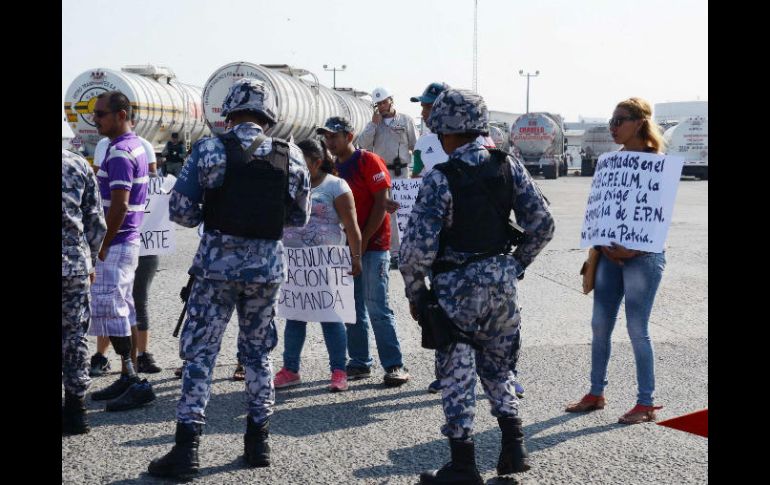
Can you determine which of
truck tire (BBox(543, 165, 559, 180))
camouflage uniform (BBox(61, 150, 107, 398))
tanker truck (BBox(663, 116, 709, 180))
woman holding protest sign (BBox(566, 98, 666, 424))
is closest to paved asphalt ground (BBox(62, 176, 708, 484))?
woman holding protest sign (BBox(566, 98, 666, 424))

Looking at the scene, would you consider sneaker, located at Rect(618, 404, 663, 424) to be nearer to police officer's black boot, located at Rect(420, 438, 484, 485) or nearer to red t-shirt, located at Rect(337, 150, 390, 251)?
police officer's black boot, located at Rect(420, 438, 484, 485)

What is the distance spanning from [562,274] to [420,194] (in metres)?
7.20

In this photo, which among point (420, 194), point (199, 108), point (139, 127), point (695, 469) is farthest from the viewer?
point (199, 108)

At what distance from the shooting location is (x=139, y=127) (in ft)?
70.9

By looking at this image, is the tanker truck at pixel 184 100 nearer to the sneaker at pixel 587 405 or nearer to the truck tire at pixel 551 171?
the sneaker at pixel 587 405

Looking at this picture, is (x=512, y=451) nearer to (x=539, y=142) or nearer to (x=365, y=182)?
(x=365, y=182)

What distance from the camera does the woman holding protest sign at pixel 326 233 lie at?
589 centimetres

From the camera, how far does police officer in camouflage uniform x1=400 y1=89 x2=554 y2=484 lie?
162 inches

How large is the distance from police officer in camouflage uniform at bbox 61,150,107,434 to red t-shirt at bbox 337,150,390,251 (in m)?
1.86

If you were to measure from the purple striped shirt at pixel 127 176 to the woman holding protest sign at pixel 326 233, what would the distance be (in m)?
1.01

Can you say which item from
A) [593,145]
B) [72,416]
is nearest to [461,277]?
[72,416]

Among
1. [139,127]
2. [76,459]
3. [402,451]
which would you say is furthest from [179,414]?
[139,127]

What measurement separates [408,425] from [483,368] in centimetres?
101
